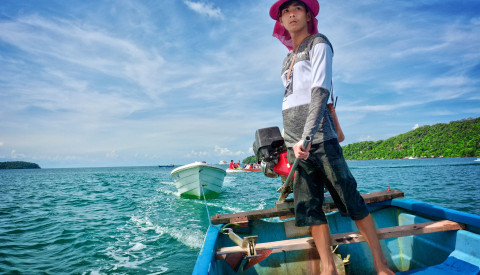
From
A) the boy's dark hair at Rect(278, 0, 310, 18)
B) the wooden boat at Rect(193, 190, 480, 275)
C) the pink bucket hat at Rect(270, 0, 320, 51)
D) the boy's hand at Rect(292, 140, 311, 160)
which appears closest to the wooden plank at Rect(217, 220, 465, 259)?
the wooden boat at Rect(193, 190, 480, 275)

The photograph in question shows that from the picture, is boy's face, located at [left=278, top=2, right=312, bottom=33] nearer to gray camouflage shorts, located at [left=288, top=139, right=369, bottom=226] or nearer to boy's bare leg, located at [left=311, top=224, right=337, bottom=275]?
gray camouflage shorts, located at [left=288, top=139, right=369, bottom=226]

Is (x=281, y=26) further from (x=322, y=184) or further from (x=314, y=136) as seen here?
(x=322, y=184)

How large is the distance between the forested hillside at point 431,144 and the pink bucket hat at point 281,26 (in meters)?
120

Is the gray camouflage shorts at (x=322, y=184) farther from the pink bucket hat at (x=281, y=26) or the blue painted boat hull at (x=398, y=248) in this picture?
the pink bucket hat at (x=281, y=26)

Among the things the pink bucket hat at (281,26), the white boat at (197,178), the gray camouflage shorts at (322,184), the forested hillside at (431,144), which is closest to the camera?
the gray camouflage shorts at (322,184)

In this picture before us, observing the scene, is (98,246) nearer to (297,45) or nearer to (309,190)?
(309,190)

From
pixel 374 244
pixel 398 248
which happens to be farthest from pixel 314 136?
pixel 398 248

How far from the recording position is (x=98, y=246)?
19.8 ft

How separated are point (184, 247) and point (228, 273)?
3527 mm

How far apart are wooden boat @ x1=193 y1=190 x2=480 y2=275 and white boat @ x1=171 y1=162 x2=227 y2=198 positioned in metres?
10.1

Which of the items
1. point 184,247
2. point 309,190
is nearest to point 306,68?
point 309,190

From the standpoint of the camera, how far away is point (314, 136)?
74.0 inches

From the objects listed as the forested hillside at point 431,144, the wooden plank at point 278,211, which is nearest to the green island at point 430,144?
the forested hillside at point 431,144

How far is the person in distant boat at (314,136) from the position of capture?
1822mm
